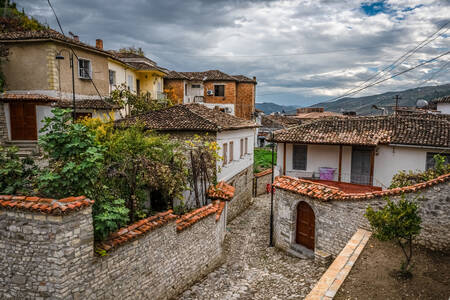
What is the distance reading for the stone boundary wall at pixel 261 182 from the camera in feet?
82.8

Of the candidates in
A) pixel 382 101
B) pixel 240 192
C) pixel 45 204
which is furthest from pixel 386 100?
pixel 45 204

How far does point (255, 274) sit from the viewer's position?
11.3 meters

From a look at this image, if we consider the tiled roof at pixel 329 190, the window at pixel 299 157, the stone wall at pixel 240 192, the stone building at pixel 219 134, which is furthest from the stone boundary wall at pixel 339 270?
the stone wall at pixel 240 192

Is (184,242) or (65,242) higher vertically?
(65,242)

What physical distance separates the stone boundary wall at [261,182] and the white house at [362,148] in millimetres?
7139

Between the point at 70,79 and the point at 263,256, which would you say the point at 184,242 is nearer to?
the point at 263,256

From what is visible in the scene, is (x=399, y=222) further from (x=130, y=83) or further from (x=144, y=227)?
(x=130, y=83)

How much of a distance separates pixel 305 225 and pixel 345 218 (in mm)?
2370

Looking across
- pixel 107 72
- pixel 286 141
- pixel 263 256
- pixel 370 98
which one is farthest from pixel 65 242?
pixel 370 98

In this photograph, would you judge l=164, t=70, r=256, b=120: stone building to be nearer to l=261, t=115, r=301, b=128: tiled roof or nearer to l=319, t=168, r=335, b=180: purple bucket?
l=261, t=115, r=301, b=128: tiled roof

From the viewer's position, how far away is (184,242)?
9773mm

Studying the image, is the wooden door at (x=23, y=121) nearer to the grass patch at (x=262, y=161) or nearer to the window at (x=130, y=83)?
the window at (x=130, y=83)

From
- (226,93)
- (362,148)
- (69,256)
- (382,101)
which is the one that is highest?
(382,101)

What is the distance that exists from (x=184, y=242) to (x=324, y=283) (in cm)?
461
